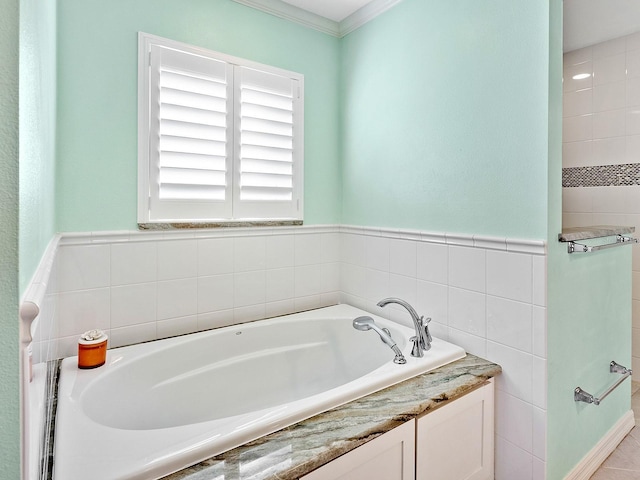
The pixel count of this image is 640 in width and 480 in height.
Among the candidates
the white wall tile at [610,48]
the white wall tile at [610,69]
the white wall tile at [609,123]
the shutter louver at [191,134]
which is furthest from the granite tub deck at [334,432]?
the white wall tile at [610,48]

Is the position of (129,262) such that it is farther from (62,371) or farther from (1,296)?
(1,296)

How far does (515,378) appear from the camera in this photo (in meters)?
1.60

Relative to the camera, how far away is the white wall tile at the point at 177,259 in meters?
1.95

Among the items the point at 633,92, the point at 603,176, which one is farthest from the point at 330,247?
the point at 633,92

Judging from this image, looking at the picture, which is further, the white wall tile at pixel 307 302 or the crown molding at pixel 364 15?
the white wall tile at pixel 307 302

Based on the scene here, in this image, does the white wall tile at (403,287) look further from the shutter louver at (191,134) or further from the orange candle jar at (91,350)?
the orange candle jar at (91,350)

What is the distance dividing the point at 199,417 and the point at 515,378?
1464 mm

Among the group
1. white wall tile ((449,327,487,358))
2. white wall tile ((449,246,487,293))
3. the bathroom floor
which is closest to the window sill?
white wall tile ((449,246,487,293))

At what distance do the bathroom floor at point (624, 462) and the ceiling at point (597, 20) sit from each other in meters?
2.48

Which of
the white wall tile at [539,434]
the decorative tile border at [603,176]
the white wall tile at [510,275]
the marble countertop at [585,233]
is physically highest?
the decorative tile border at [603,176]

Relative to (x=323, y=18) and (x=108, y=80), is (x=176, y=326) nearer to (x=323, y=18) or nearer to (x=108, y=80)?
(x=108, y=80)

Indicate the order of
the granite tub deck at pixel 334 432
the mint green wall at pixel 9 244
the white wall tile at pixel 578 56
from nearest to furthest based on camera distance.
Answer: the mint green wall at pixel 9 244 → the granite tub deck at pixel 334 432 → the white wall tile at pixel 578 56

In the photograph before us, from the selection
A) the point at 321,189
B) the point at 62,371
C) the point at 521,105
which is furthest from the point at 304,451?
the point at 321,189

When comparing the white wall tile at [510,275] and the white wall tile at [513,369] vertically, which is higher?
the white wall tile at [510,275]
